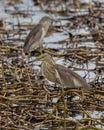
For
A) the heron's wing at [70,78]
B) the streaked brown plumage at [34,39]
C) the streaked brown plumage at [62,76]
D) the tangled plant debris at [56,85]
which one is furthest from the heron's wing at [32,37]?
the heron's wing at [70,78]

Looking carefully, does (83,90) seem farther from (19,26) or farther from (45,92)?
(19,26)

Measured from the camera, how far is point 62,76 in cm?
851

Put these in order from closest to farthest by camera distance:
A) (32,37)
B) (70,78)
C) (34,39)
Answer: (70,78)
(34,39)
(32,37)

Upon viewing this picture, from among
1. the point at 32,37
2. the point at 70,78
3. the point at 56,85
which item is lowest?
the point at 56,85

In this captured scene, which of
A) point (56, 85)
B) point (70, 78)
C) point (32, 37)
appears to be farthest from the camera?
point (32, 37)

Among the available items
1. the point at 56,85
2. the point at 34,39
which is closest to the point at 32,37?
the point at 34,39

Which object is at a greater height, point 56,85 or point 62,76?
point 62,76

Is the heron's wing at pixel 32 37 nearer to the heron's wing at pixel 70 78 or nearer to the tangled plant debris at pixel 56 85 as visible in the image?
the tangled plant debris at pixel 56 85

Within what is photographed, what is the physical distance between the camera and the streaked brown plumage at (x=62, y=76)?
8359mm

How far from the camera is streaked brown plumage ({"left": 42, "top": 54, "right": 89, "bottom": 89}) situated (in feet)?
27.4

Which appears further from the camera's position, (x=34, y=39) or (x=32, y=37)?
(x=32, y=37)

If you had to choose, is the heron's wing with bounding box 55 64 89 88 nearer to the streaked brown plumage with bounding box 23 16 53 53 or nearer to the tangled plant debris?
the tangled plant debris

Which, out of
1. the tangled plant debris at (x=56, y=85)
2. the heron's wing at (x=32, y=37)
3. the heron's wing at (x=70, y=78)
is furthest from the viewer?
the heron's wing at (x=32, y=37)

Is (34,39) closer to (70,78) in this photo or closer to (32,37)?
(32,37)
